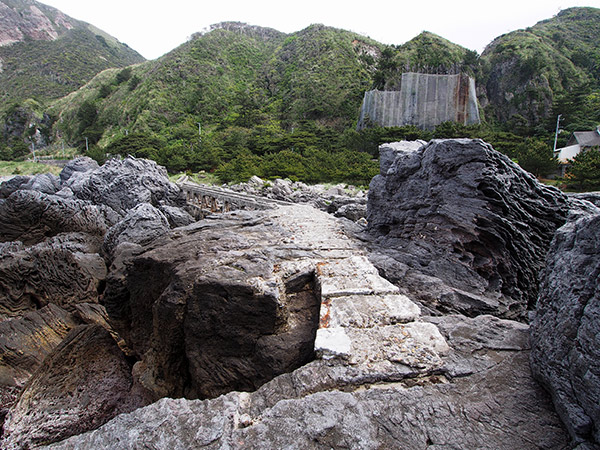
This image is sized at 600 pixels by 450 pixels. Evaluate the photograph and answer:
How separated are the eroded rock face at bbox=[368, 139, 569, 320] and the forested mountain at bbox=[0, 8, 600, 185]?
47.8 feet

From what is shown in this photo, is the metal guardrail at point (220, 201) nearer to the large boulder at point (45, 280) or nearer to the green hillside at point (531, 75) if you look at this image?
the large boulder at point (45, 280)

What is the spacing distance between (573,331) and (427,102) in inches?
1381

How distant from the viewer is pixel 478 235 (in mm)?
4309

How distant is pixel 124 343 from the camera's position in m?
6.07

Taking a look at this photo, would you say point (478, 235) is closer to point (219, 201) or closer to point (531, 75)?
point (219, 201)

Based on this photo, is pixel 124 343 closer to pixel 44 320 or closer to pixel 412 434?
pixel 44 320

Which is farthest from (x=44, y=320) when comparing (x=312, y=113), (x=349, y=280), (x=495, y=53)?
(x=495, y=53)

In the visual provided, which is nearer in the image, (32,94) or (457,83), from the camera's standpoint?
(457,83)

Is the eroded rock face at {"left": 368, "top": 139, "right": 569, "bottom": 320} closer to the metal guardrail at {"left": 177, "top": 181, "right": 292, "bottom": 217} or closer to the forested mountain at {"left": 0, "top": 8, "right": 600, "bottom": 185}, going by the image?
the metal guardrail at {"left": 177, "top": 181, "right": 292, "bottom": 217}

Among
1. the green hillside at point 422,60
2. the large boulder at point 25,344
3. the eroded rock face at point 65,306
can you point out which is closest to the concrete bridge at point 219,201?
the eroded rock face at point 65,306

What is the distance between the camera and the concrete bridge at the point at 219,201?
1156 centimetres

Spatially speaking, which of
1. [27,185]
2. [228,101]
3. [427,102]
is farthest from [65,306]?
[228,101]

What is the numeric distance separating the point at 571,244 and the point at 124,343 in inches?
264

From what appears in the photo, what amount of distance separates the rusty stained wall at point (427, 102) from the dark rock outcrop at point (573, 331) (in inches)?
1315
